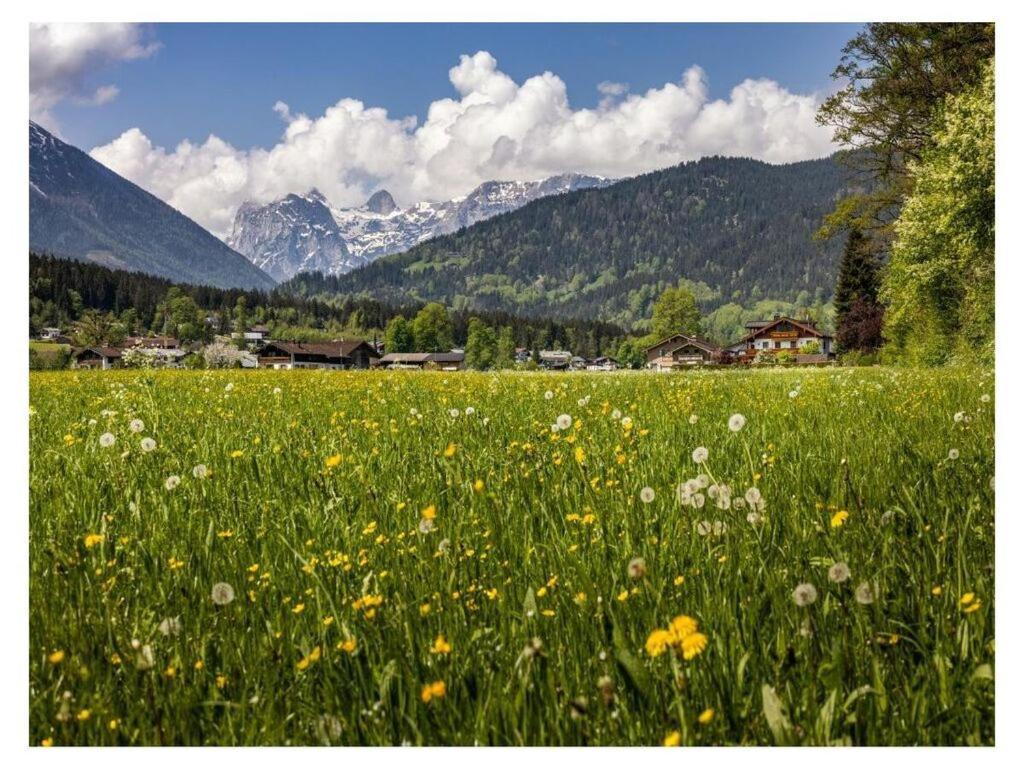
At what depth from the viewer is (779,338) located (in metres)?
5.31

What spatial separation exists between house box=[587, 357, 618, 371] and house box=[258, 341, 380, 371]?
1.97 meters

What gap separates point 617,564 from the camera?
2367 mm

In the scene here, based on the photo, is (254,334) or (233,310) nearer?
(233,310)

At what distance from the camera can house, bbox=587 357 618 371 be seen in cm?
611

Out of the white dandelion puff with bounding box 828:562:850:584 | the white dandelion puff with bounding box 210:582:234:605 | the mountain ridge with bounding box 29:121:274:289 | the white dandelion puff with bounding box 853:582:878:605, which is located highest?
the mountain ridge with bounding box 29:121:274:289

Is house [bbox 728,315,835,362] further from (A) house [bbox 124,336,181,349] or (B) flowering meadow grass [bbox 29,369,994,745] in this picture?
(A) house [bbox 124,336,181,349]

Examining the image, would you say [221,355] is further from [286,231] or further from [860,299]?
[860,299]

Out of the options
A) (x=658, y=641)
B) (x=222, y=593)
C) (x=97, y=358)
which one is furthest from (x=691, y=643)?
(x=97, y=358)

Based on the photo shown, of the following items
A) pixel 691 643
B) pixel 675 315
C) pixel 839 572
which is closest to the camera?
pixel 691 643

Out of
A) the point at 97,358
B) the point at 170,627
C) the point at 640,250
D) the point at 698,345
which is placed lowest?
the point at 170,627

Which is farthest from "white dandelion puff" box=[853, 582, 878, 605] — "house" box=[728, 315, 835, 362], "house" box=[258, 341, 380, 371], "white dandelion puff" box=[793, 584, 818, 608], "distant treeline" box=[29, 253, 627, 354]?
"house" box=[258, 341, 380, 371]

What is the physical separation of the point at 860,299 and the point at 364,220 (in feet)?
10.5
